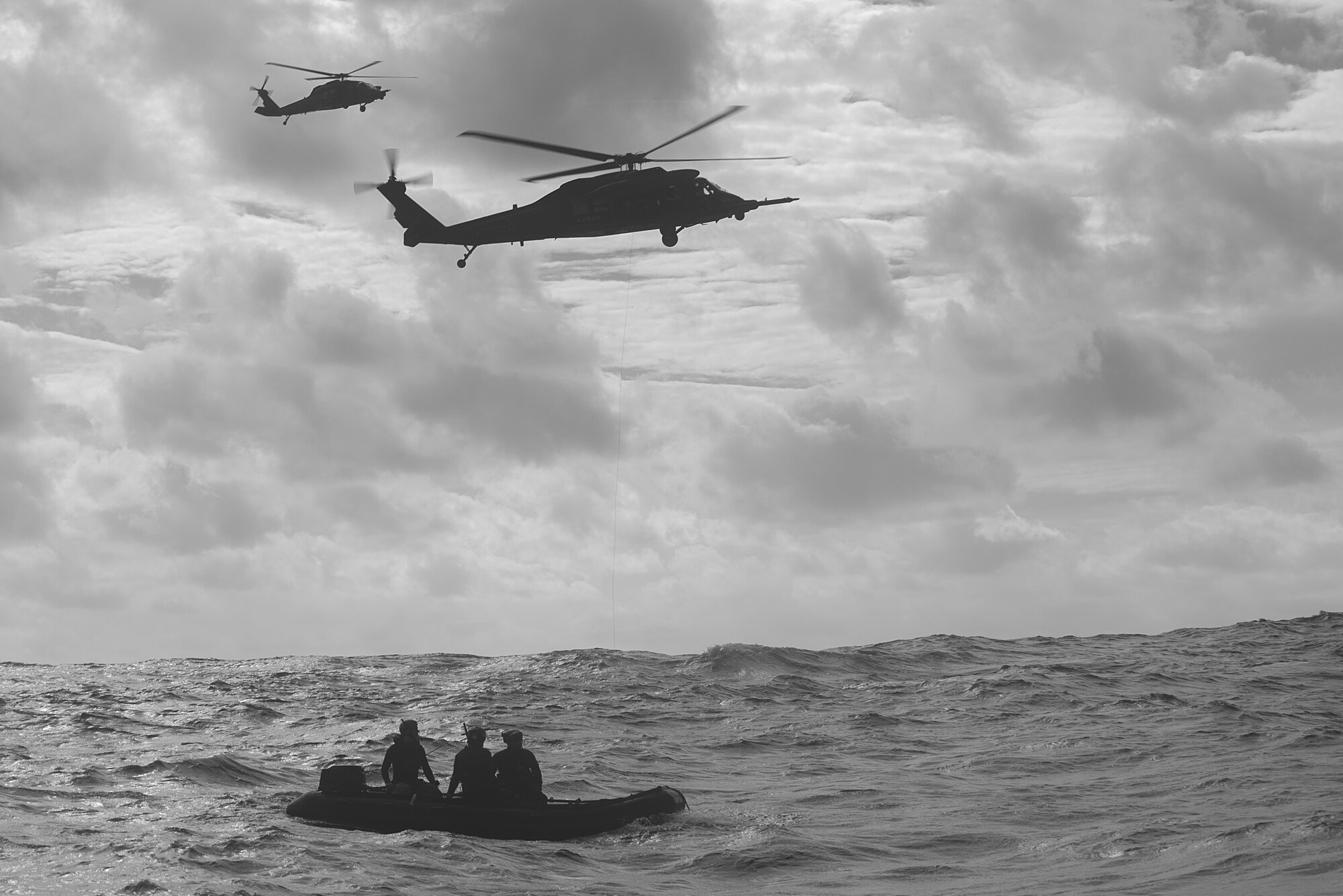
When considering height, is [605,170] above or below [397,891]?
above

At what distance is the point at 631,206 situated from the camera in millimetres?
30125

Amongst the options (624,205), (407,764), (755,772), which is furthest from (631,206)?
(407,764)

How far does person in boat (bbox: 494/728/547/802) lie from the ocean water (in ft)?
2.85

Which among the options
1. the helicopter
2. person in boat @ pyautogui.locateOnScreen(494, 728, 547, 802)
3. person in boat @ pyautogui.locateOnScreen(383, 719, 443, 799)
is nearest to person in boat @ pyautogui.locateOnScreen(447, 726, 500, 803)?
→ person in boat @ pyautogui.locateOnScreen(494, 728, 547, 802)

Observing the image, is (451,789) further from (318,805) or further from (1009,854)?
(1009,854)

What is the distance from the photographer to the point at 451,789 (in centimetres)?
1986

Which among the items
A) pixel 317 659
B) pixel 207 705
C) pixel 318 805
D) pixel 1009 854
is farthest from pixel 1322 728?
pixel 317 659

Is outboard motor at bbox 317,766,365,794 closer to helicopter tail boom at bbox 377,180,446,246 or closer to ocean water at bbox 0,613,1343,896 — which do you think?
ocean water at bbox 0,613,1343,896

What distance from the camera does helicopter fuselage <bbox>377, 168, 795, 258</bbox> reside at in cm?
3011

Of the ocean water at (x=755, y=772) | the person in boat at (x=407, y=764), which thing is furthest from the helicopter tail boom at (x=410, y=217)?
the person in boat at (x=407, y=764)

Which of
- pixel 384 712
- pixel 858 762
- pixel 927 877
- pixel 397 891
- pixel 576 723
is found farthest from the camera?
pixel 384 712

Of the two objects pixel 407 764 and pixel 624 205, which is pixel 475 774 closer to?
pixel 407 764

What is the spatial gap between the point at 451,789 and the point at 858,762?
10.4m

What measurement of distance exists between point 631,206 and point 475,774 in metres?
14.6
